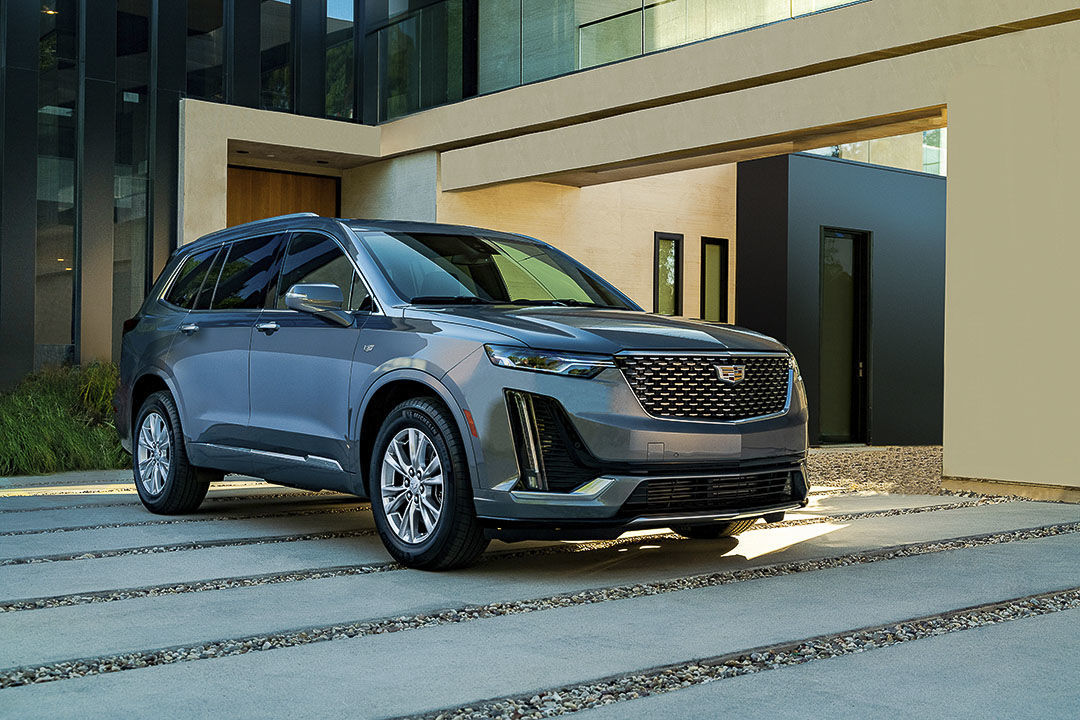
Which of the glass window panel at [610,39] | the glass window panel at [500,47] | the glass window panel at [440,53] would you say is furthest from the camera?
the glass window panel at [440,53]

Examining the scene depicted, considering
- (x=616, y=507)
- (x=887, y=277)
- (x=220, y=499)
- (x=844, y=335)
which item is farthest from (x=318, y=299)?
(x=887, y=277)

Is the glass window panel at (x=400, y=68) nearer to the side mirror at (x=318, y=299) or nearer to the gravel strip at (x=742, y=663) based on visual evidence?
the side mirror at (x=318, y=299)

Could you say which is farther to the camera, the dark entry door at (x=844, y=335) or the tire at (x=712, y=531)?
the dark entry door at (x=844, y=335)

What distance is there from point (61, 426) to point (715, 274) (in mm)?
10358

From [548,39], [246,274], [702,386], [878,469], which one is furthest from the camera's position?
Result: [548,39]

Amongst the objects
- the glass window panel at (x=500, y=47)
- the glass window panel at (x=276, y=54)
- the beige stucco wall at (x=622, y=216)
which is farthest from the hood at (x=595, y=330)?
the glass window panel at (x=276, y=54)

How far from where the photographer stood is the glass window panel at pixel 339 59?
18297 mm

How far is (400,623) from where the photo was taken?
4.79 m

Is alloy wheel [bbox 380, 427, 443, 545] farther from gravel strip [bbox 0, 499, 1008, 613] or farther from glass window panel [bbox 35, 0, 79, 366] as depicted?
glass window panel [bbox 35, 0, 79, 366]

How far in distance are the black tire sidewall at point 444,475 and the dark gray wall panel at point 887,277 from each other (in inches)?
475

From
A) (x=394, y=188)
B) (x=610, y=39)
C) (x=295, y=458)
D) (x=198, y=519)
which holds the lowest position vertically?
(x=198, y=519)

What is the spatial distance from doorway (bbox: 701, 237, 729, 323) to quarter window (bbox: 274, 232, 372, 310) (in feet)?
40.5

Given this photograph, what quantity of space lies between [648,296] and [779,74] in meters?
6.03

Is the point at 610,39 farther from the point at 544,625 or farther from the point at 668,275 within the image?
the point at 544,625
